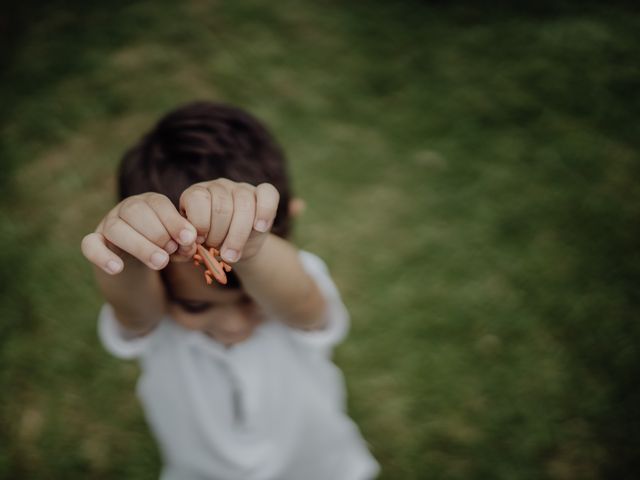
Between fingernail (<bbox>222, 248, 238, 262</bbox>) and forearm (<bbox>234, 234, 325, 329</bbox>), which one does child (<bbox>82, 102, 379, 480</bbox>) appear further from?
fingernail (<bbox>222, 248, 238, 262</bbox>)

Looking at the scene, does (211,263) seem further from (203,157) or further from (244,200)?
(203,157)

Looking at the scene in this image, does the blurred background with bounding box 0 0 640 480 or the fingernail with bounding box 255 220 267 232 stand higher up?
the fingernail with bounding box 255 220 267 232

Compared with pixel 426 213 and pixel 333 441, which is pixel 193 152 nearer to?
pixel 333 441

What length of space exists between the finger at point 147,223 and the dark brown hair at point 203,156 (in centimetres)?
42

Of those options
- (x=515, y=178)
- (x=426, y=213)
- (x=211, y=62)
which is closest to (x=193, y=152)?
(x=426, y=213)

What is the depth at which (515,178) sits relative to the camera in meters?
2.79

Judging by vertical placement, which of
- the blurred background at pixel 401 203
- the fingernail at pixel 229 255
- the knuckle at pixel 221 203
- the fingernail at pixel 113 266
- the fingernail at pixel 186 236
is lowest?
the blurred background at pixel 401 203

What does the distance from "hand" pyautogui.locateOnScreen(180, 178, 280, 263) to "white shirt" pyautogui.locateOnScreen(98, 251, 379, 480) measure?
0.60 metres

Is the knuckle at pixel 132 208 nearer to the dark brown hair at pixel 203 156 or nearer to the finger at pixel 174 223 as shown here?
the finger at pixel 174 223

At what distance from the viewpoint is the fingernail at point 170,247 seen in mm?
729

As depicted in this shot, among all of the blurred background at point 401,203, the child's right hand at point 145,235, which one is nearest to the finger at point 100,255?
the child's right hand at point 145,235

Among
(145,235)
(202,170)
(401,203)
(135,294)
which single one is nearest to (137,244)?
(145,235)

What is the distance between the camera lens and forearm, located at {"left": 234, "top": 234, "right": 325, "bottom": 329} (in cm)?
96

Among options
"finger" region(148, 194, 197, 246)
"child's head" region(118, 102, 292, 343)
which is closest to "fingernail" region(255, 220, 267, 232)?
"finger" region(148, 194, 197, 246)
